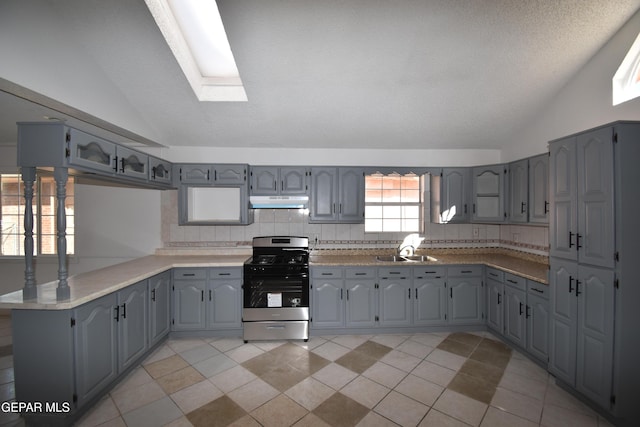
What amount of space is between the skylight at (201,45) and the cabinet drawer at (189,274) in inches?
79.3

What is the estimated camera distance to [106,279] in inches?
98.0

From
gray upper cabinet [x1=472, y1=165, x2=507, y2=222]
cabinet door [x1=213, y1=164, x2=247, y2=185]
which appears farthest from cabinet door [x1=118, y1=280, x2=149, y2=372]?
gray upper cabinet [x1=472, y1=165, x2=507, y2=222]

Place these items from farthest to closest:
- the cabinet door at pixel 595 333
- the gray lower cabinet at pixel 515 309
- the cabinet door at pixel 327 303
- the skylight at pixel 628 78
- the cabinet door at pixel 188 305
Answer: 1. the cabinet door at pixel 327 303
2. the cabinet door at pixel 188 305
3. the gray lower cabinet at pixel 515 309
4. the skylight at pixel 628 78
5. the cabinet door at pixel 595 333

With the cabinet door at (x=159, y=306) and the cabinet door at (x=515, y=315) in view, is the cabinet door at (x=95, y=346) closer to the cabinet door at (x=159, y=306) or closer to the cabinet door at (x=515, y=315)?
the cabinet door at (x=159, y=306)

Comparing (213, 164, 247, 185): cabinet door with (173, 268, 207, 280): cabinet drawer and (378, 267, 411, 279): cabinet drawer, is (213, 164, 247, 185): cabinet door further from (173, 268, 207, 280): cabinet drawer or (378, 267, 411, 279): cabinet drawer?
(378, 267, 411, 279): cabinet drawer

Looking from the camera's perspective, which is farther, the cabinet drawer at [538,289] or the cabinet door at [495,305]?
the cabinet door at [495,305]

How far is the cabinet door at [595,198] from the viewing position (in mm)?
1960

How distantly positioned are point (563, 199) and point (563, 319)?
1020mm

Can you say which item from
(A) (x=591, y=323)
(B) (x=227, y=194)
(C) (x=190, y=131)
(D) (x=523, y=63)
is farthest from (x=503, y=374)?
(C) (x=190, y=131)

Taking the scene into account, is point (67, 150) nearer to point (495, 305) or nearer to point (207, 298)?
→ point (207, 298)

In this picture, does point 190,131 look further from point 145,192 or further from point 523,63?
point 523,63

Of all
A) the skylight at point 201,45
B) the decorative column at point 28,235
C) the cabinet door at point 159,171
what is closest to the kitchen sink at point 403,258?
the skylight at point 201,45

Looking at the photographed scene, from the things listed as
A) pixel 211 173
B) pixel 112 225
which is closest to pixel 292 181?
pixel 211 173

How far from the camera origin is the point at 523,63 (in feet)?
9.07
